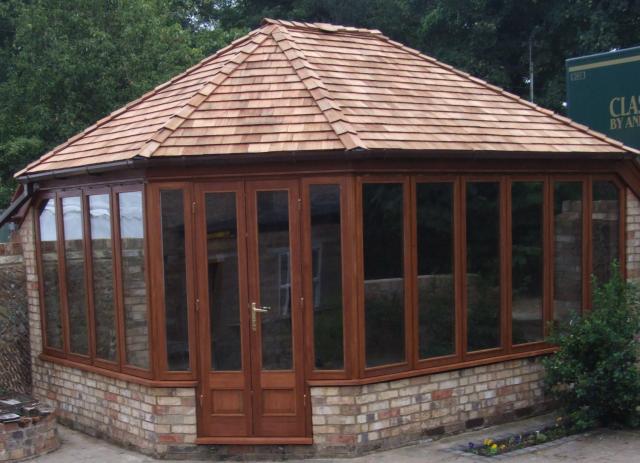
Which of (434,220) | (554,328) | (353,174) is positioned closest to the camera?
(353,174)

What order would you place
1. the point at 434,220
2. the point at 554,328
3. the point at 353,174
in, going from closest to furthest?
the point at 353,174, the point at 434,220, the point at 554,328

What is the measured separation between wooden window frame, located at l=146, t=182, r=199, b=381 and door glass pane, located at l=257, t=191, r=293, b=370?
66 centimetres

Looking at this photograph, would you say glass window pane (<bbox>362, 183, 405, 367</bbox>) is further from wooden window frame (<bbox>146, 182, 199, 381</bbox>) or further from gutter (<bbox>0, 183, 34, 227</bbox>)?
gutter (<bbox>0, 183, 34, 227</bbox>)

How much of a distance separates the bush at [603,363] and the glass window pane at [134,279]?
426cm

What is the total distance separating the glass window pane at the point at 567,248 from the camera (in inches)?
328

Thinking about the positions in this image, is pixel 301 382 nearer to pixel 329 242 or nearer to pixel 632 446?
pixel 329 242

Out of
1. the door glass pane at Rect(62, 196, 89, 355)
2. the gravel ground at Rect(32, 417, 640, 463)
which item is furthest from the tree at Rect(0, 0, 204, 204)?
the gravel ground at Rect(32, 417, 640, 463)

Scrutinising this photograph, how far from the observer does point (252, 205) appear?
23.0 feet

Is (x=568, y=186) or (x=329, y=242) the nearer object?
(x=329, y=242)

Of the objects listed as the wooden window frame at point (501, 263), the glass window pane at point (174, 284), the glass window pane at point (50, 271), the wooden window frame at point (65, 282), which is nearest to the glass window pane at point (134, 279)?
the glass window pane at point (174, 284)

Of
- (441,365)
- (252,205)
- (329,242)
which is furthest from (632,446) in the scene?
(252,205)

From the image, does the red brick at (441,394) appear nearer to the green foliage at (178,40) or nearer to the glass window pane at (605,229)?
the glass window pane at (605,229)

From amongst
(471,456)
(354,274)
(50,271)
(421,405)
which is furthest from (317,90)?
(50,271)

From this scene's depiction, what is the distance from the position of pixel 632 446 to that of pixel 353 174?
12.4 ft
